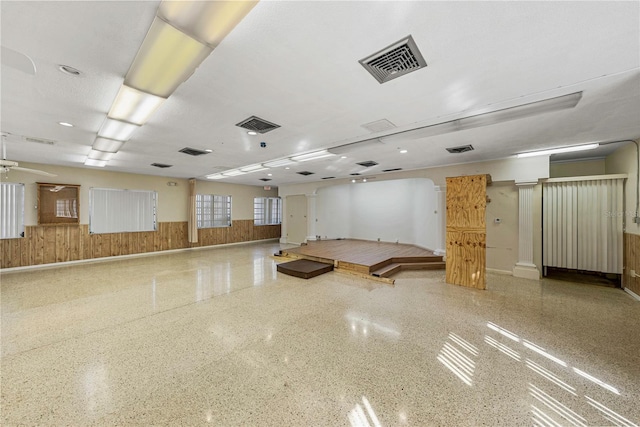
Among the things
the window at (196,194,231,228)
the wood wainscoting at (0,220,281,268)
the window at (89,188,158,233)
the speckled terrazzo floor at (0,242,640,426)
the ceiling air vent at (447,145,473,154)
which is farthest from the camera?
the window at (196,194,231,228)

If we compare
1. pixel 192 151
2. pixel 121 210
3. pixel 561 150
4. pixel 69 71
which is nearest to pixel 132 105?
pixel 69 71

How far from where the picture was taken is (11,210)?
5.45m

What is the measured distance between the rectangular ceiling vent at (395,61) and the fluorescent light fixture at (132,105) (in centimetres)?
194

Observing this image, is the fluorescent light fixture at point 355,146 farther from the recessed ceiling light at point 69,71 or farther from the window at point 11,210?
the window at point 11,210

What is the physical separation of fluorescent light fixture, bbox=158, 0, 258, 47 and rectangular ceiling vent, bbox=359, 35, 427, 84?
38.8 inches

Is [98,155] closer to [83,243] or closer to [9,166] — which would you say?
[9,166]

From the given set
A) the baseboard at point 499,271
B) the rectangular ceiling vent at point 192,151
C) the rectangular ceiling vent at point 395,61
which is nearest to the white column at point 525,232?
the baseboard at point 499,271

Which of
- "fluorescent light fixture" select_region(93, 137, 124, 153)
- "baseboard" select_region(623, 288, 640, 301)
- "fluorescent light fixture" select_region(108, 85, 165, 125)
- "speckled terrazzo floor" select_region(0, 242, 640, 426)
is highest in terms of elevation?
"fluorescent light fixture" select_region(93, 137, 124, 153)

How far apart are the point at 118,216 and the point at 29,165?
2101 millimetres

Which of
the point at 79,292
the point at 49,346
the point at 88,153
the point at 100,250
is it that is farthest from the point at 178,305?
the point at 100,250

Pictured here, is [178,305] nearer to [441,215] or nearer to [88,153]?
[88,153]

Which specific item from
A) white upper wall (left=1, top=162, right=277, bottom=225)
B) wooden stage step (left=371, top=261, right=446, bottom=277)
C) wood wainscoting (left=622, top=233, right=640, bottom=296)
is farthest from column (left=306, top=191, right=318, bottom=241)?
wood wainscoting (left=622, top=233, right=640, bottom=296)

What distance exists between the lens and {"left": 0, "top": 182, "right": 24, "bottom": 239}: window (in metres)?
5.36

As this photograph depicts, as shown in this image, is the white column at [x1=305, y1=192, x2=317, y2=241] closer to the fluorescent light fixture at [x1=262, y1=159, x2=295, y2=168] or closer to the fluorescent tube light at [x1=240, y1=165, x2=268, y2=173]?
the fluorescent tube light at [x1=240, y1=165, x2=268, y2=173]
